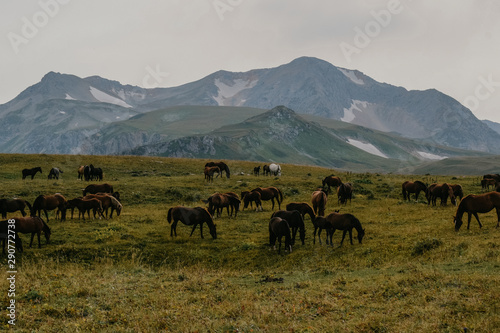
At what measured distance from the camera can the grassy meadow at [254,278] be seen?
1133 cm

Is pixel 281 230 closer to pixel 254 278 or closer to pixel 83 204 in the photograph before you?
pixel 254 278

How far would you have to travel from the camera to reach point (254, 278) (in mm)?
16547

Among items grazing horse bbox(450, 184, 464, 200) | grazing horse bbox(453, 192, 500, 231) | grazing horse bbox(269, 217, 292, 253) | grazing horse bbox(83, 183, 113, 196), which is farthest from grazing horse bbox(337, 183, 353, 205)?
grazing horse bbox(83, 183, 113, 196)

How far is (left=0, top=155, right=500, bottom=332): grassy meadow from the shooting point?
11.3m

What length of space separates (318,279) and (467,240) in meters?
8.82

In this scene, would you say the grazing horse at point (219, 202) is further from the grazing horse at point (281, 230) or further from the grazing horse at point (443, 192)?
the grazing horse at point (443, 192)

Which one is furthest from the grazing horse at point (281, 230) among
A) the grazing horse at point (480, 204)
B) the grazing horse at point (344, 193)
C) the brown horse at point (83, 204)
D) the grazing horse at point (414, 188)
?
the grazing horse at point (414, 188)

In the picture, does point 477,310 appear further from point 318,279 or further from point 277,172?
point 277,172

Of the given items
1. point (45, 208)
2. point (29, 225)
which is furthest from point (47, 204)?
point (29, 225)

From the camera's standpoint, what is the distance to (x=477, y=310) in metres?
11.0

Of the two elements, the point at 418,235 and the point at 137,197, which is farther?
the point at 137,197

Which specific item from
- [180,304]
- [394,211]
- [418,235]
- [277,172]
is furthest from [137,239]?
[277,172]

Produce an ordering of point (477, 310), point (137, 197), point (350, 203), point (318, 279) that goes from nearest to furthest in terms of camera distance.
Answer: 1. point (477, 310)
2. point (318, 279)
3. point (350, 203)
4. point (137, 197)

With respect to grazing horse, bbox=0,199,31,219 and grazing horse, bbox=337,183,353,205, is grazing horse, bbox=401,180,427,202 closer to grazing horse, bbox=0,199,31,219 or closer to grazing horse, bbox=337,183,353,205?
grazing horse, bbox=337,183,353,205
